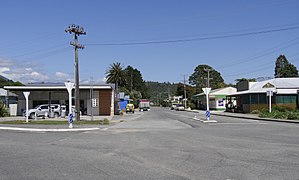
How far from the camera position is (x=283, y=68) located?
113375 mm

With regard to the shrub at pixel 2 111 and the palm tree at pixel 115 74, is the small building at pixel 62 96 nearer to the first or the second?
the shrub at pixel 2 111

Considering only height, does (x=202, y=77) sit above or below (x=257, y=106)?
above

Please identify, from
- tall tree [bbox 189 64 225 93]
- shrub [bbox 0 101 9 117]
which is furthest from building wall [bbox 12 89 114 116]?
tall tree [bbox 189 64 225 93]

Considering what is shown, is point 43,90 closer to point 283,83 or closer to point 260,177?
point 283,83

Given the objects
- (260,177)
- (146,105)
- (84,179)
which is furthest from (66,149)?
(146,105)

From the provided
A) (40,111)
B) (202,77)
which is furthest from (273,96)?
(202,77)

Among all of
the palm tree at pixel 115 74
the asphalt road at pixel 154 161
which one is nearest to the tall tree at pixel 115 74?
the palm tree at pixel 115 74

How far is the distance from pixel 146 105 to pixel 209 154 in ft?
266

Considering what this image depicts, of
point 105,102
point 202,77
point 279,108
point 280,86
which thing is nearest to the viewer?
point 279,108

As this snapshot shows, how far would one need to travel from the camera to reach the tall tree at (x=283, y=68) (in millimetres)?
110669

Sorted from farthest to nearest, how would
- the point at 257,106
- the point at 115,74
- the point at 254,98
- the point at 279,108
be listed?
the point at 115,74 < the point at 254,98 < the point at 257,106 < the point at 279,108

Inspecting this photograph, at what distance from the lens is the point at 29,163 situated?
408 inches

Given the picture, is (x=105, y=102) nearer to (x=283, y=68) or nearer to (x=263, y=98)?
(x=263, y=98)

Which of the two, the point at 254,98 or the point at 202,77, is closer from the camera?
the point at 254,98
